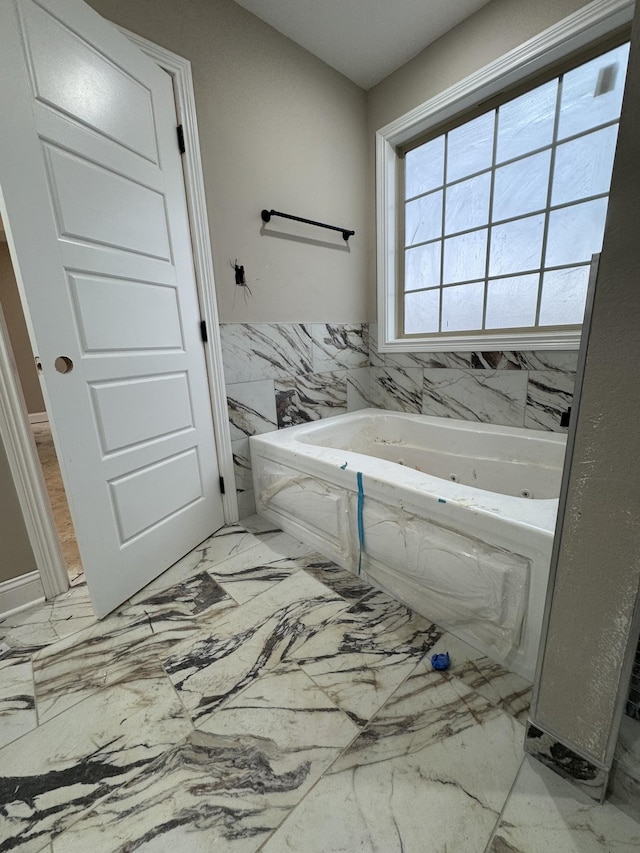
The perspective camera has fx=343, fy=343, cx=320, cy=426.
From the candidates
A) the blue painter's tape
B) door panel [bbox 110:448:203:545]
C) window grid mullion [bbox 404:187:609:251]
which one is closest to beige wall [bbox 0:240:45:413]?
door panel [bbox 110:448:203:545]

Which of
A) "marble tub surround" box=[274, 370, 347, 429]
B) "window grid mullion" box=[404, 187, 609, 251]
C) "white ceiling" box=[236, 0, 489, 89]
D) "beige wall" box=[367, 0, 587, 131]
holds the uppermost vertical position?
"white ceiling" box=[236, 0, 489, 89]

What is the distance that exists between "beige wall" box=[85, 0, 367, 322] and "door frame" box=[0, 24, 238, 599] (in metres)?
0.07

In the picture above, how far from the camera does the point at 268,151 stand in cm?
186

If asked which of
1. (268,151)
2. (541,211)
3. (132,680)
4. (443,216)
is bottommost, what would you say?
(132,680)

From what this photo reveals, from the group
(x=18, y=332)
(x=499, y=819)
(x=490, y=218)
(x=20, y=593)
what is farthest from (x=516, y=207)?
(x=18, y=332)

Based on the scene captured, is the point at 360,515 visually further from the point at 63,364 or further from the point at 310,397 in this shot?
the point at 63,364

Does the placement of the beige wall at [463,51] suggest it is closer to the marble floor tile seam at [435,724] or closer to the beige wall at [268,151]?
the beige wall at [268,151]

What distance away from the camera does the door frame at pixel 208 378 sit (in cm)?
131

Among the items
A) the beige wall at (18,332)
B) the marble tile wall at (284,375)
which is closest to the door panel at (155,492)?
the marble tile wall at (284,375)

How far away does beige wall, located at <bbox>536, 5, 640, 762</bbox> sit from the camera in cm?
54

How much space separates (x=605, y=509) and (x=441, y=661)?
2.43 ft

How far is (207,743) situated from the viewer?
906 millimetres

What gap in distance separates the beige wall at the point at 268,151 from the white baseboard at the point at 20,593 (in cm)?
146

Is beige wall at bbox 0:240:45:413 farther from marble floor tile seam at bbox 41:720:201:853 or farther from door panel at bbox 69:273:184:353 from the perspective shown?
marble floor tile seam at bbox 41:720:201:853
